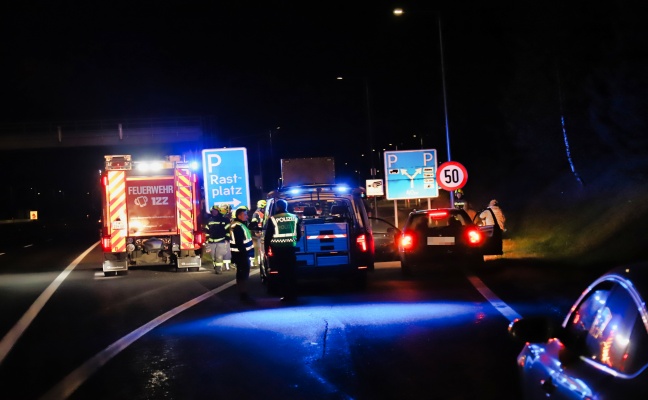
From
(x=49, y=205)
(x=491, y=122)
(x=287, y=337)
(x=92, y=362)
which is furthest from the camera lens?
(x=49, y=205)

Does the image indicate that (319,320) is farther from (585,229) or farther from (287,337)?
(585,229)

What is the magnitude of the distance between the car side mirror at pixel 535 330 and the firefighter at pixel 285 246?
393 inches

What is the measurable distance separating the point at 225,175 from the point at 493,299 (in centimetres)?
1311

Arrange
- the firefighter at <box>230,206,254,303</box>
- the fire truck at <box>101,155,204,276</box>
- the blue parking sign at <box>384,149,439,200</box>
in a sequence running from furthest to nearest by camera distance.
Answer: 1. the blue parking sign at <box>384,149,439,200</box>
2. the fire truck at <box>101,155,204,276</box>
3. the firefighter at <box>230,206,254,303</box>

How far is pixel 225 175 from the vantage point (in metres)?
25.3

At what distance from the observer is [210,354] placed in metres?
9.78

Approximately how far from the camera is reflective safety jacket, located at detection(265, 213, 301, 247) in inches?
567

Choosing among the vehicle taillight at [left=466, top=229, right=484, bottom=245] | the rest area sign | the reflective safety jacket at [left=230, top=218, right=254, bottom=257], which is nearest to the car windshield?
the vehicle taillight at [left=466, top=229, right=484, bottom=245]

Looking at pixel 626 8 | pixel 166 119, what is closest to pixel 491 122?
pixel 626 8

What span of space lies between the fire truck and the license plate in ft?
21.5

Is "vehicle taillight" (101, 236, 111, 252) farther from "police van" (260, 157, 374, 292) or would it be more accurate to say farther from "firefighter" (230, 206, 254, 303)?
"firefighter" (230, 206, 254, 303)

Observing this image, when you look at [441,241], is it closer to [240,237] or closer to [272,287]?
[272,287]

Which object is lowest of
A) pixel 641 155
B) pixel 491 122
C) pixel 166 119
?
pixel 641 155

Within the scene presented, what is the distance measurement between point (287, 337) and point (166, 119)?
1855 inches
